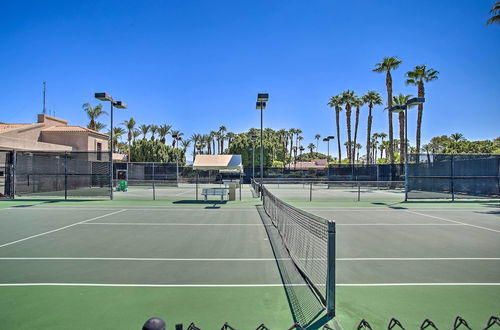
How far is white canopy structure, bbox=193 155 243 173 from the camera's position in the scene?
42.5 metres

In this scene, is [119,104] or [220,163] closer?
[119,104]

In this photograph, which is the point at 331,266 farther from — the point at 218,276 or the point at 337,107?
the point at 337,107

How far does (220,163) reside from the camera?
46.2m

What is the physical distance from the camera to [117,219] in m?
13.0

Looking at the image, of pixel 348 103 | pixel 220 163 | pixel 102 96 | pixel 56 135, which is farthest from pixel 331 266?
pixel 348 103

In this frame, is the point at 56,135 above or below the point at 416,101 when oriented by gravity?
above

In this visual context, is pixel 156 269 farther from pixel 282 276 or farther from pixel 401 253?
pixel 401 253

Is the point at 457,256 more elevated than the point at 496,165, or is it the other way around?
the point at 496,165

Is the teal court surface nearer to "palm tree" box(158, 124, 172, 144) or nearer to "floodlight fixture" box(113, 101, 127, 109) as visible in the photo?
"floodlight fixture" box(113, 101, 127, 109)

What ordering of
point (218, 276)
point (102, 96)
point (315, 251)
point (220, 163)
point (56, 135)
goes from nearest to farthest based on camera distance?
1. point (218, 276)
2. point (315, 251)
3. point (102, 96)
4. point (56, 135)
5. point (220, 163)

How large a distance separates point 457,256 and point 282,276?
4570 mm

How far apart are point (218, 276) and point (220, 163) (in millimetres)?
40468

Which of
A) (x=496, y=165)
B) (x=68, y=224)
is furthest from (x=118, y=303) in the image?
(x=496, y=165)

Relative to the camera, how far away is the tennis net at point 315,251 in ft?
12.7
